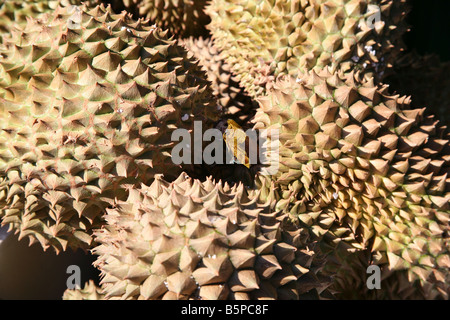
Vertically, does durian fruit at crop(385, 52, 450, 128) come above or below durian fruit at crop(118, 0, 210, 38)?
below

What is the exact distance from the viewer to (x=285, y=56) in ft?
6.62

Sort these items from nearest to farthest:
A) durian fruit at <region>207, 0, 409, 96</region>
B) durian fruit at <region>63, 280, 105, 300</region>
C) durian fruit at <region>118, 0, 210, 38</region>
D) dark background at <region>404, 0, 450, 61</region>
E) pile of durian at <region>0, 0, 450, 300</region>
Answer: pile of durian at <region>0, 0, 450, 300</region> < durian fruit at <region>63, 280, 105, 300</region> < durian fruit at <region>207, 0, 409, 96</region> < durian fruit at <region>118, 0, 210, 38</region> < dark background at <region>404, 0, 450, 61</region>

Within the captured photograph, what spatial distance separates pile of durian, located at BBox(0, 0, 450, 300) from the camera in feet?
4.45

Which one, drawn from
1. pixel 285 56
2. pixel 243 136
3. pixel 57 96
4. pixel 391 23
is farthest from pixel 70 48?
pixel 391 23

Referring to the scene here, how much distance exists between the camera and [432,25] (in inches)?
124

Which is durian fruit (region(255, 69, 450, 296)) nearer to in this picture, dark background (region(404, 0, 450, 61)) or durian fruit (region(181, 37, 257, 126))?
durian fruit (region(181, 37, 257, 126))

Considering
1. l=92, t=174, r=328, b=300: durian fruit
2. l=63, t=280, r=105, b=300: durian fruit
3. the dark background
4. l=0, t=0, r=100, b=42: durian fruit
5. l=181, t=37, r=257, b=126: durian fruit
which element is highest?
the dark background

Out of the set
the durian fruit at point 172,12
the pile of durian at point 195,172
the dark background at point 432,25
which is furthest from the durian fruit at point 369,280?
the dark background at point 432,25

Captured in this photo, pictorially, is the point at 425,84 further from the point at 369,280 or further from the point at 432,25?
the point at 369,280

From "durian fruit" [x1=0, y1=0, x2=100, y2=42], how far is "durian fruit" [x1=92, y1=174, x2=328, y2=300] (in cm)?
126

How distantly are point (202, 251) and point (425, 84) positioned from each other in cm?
194

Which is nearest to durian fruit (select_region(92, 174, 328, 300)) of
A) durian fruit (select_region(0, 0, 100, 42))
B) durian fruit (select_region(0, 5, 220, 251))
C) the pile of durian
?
the pile of durian
